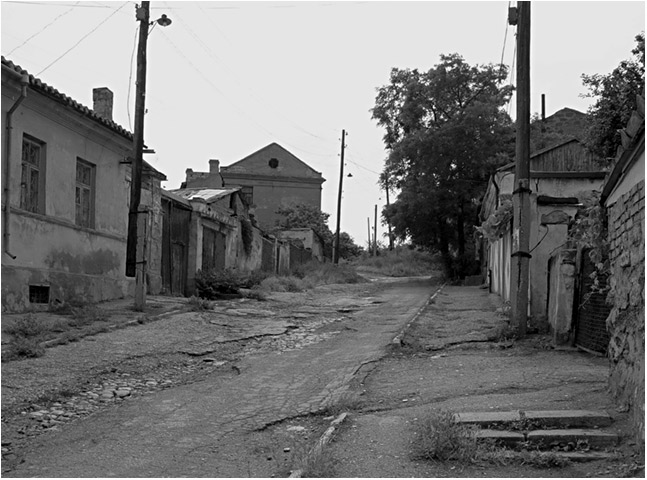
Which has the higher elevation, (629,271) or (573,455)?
(629,271)

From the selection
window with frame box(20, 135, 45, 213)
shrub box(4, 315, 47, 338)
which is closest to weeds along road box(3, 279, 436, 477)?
shrub box(4, 315, 47, 338)

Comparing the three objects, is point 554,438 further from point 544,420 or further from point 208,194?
point 208,194

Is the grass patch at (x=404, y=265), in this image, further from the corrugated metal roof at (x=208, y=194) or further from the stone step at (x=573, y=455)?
the stone step at (x=573, y=455)

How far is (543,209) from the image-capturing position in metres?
12.6

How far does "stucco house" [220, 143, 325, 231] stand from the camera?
53.8m

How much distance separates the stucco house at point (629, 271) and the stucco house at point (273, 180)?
4695 centimetres

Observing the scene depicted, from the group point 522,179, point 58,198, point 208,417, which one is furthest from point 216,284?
point 208,417

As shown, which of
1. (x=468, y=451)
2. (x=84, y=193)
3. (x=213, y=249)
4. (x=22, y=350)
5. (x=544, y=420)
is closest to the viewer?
(x=468, y=451)

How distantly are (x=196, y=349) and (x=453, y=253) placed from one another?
2689cm

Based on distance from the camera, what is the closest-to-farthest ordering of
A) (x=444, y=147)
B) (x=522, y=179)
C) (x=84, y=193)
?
(x=522, y=179)
(x=84, y=193)
(x=444, y=147)

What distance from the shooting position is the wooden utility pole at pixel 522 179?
11180mm

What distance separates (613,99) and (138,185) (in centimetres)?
1137

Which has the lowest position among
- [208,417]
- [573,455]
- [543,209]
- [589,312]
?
[208,417]

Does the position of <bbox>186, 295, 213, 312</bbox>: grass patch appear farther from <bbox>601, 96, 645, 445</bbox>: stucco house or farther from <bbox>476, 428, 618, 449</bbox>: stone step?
<bbox>476, 428, 618, 449</bbox>: stone step
